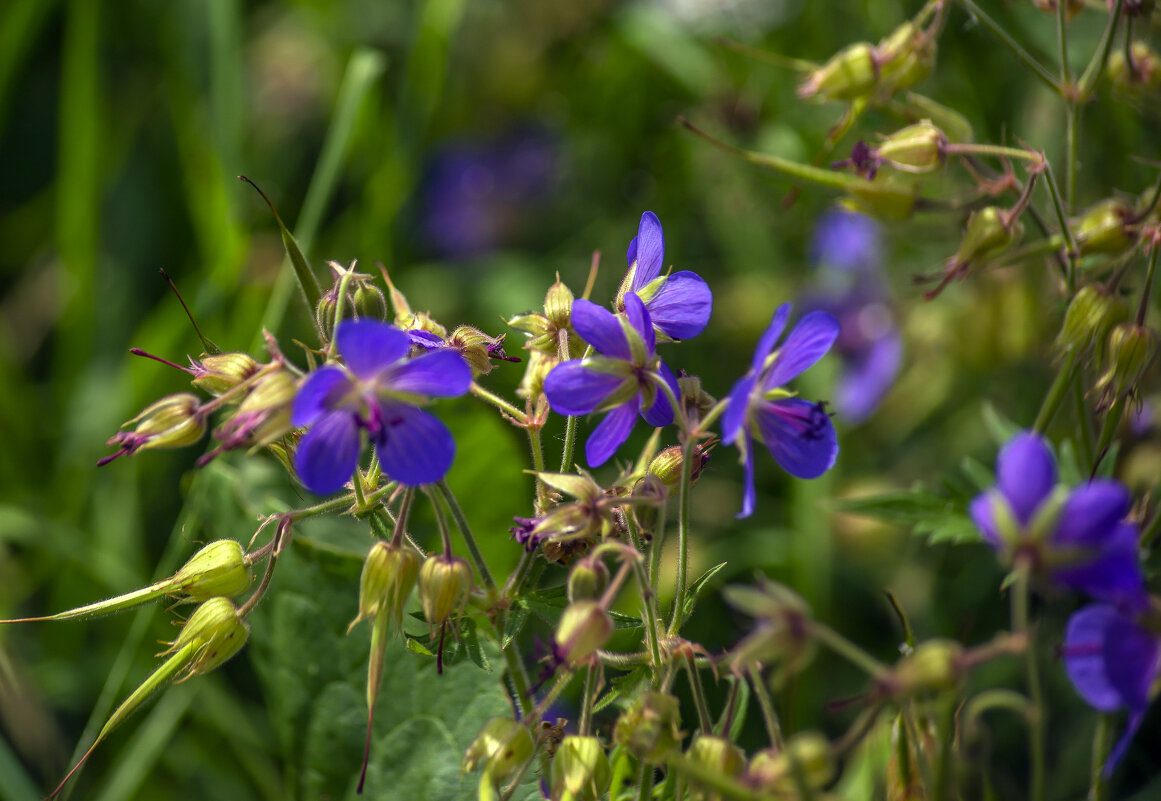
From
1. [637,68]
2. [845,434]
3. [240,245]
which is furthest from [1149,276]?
[637,68]

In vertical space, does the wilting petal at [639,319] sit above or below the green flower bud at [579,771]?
above

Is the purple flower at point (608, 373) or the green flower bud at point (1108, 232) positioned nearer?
the purple flower at point (608, 373)

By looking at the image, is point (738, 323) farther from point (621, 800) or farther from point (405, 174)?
point (621, 800)

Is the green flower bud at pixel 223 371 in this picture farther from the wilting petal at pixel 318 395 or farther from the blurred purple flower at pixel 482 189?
the blurred purple flower at pixel 482 189

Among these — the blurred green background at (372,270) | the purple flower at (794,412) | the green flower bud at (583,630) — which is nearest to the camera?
the green flower bud at (583,630)

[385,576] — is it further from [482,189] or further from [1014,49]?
[482,189]

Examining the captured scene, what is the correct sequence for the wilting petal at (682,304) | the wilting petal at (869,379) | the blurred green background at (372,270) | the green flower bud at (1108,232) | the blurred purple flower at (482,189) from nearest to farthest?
1. the wilting petal at (682,304)
2. the green flower bud at (1108,232)
3. the blurred green background at (372,270)
4. the wilting petal at (869,379)
5. the blurred purple flower at (482,189)

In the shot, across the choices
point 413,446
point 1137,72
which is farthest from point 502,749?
point 1137,72

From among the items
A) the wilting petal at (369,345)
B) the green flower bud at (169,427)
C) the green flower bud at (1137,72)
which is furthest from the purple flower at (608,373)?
the green flower bud at (1137,72)
